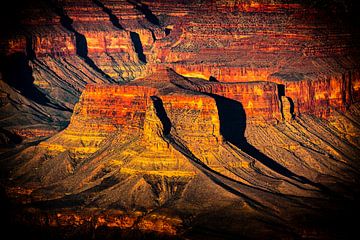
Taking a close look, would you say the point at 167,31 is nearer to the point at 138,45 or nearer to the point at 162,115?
the point at 138,45

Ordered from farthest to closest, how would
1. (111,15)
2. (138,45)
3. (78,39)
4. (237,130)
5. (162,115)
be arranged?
(111,15) → (138,45) → (78,39) → (237,130) → (162,115)

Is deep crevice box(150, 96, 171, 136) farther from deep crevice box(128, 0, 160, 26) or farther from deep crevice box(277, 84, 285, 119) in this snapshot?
deep crevice box(128, 0, 160, 26)

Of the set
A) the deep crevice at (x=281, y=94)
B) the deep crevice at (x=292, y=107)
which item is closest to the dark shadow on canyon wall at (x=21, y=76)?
the deep crevice at (x=281, y=94)

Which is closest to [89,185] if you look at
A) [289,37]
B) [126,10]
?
[289,37]

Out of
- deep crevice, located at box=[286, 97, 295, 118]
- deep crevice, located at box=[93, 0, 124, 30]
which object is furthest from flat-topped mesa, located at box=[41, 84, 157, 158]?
deep crevice, located at box=[93, 0, 124, 30]

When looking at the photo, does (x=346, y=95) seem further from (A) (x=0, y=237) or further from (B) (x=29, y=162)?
(A) (x=0, y=237)

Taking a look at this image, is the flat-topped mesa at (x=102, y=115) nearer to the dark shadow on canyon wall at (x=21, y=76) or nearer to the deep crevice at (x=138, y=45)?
the dark shadow on canyon wall at (x=21, y=76)

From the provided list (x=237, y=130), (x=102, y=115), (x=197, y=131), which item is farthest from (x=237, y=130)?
(x=197, y=131)
